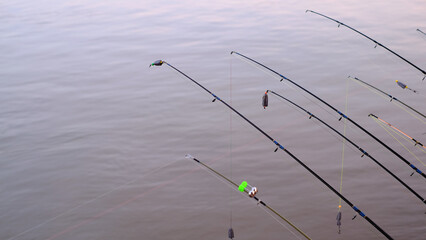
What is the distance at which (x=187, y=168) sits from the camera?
11.0 m

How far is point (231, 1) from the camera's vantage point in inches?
1008

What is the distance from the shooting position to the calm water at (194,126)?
372 inches

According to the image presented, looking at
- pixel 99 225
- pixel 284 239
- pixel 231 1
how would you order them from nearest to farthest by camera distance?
pixel 284 239 < pixel 99 225 < pixel 231 1

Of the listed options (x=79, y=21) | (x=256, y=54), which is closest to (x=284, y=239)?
(x=256, y=54)

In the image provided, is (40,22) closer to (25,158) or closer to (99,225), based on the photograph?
(25,158)

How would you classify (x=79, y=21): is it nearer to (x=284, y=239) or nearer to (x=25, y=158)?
(x=25, y=158)

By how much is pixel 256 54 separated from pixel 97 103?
585 centimetres

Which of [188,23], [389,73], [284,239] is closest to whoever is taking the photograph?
[284,239]

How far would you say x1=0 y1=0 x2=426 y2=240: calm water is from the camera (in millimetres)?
9461

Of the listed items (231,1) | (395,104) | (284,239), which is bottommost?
(284,239)

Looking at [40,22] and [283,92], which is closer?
[283,92]

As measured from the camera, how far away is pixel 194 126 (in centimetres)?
1300

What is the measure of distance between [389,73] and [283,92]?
3.52 meters

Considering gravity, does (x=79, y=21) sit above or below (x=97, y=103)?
above
